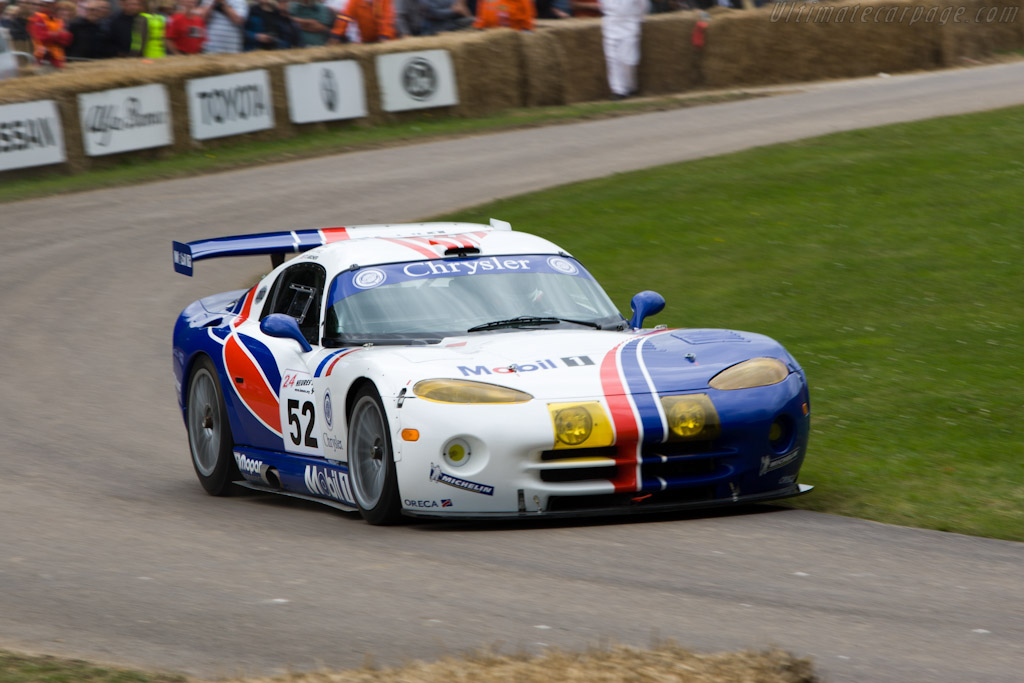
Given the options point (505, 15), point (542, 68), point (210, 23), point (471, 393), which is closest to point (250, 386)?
point (471, 393)

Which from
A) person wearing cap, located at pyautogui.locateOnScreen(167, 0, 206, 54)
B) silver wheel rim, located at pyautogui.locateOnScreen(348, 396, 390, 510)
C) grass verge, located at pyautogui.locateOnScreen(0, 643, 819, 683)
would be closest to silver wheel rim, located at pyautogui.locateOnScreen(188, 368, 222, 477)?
silver wheel rim, located at pyautogui.locateOnScreen(348, 396, 390, 510)

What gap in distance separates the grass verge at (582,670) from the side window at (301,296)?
374 cm

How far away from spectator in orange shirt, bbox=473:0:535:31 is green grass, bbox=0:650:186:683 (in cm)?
2213

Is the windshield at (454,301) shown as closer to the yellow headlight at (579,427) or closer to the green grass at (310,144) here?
the yellow headlight at (579,427)

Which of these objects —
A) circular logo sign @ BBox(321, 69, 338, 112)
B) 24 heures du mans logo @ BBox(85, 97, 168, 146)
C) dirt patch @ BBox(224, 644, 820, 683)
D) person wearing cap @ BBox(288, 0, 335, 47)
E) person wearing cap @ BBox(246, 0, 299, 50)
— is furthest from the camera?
person wearing cap @ BBox(288, 0, 335, 47)

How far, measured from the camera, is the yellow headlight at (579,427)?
22.9ft

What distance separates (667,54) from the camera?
90.1 ft

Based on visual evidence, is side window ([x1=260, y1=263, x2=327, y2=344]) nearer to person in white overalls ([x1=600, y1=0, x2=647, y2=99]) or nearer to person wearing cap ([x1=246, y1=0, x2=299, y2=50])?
Answer: person wearing cap ([x1=246, y1=0, x2=299, y2=50])

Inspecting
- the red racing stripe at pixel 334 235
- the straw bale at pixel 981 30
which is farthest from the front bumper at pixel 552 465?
the straw bale at pixel 981 30

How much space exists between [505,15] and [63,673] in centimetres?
2234

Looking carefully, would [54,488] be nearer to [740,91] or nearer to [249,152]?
[249,152]

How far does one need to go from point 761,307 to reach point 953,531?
6411 millimetres

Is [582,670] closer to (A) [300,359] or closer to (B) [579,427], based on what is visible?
(B) [579,427]

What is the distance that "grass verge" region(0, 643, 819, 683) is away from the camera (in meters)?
4.40
